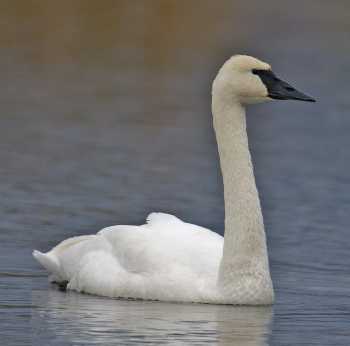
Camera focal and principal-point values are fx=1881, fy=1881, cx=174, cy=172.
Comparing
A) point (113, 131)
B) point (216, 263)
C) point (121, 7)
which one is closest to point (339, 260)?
point (216, 263)

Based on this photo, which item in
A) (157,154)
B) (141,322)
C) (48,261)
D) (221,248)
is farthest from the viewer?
(157,154)

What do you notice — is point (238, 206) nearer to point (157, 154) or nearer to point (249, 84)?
point (249, 84)

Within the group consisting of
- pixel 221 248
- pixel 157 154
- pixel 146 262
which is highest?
pixel 157 154

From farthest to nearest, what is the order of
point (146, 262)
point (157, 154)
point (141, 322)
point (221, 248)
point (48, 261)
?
point (157, 154), point (48, 261), point (221, 248), point (146, 262), point (141, 322)

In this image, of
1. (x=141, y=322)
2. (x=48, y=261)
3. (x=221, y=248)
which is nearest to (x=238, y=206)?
(x=221, y=248)

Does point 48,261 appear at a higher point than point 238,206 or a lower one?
lower

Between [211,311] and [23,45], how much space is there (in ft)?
58.8

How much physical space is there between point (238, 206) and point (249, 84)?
83 centimetres

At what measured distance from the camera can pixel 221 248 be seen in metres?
Result: 12.9

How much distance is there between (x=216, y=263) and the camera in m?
12.7

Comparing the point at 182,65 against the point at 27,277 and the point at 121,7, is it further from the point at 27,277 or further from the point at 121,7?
the point at 27,277

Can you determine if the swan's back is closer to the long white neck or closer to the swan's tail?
the swan's tail

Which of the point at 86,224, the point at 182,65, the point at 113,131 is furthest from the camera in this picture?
the point at 182,65

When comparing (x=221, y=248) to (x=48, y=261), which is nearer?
(x=221, y=248)
